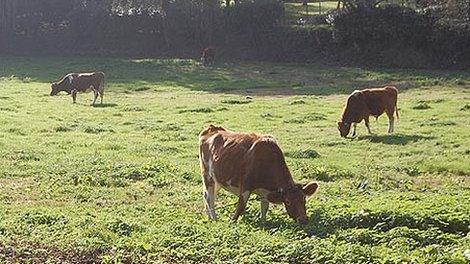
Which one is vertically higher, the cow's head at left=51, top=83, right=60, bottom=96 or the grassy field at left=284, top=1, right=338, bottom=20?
the grassy field at left=284, top=1, right=338, bottom=20

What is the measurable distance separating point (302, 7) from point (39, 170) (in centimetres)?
4617

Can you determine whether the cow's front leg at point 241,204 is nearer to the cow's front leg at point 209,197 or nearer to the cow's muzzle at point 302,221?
the cow's front leg at point 209,197

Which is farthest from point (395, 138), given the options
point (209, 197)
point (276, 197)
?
point (276, 197)

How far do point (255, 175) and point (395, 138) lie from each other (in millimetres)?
10907

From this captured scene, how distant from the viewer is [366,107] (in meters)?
22.0

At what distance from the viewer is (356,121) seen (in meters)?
21.5

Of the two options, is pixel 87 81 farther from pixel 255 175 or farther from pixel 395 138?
pixel 255 175

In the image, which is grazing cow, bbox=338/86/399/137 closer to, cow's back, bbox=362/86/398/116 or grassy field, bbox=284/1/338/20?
cow's back, bbox=362/86/398/116

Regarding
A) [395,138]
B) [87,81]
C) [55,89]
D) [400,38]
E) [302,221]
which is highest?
[302,221]

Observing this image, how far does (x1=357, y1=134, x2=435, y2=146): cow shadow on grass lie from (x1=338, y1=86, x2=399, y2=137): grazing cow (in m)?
0.72

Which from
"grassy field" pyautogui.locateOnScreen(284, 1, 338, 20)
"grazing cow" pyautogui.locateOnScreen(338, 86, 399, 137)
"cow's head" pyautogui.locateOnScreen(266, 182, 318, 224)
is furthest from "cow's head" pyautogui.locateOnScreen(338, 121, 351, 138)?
"grassy field" pyautogui.locateOnScreen(284, 1, 338, 20)

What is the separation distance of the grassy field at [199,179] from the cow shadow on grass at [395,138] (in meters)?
0.06

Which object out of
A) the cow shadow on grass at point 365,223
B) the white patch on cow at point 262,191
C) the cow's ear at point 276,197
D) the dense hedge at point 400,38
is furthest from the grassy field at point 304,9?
the cow shadow on grass at point 365,223

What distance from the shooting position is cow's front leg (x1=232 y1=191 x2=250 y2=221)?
33.8 ft
